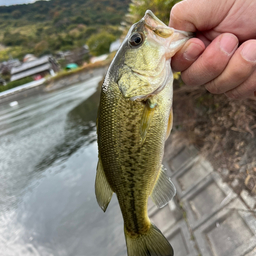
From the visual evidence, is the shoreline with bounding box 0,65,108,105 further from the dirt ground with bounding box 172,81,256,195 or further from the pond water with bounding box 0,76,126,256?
the dirt ground with bounding box 172,81,256,195

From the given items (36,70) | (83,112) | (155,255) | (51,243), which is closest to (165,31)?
(155,255)

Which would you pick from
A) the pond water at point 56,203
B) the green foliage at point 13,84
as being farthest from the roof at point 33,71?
the pond water at point 56,203

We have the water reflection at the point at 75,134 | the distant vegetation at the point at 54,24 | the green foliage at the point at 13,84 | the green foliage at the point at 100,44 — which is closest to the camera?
the water reflection at the point at 75,134

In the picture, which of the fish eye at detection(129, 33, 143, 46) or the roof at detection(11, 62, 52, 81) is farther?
the roof at detection(11, 62, 52, 81)

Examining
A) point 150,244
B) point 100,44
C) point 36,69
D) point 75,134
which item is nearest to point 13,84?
point 36,69

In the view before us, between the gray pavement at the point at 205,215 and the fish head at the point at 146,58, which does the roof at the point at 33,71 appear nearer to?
the gray pavement at the point at 205,215

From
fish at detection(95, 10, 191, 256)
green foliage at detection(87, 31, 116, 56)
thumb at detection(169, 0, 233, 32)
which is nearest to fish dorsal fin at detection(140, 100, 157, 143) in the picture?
fish at detection(95, 10, 191, 256)
